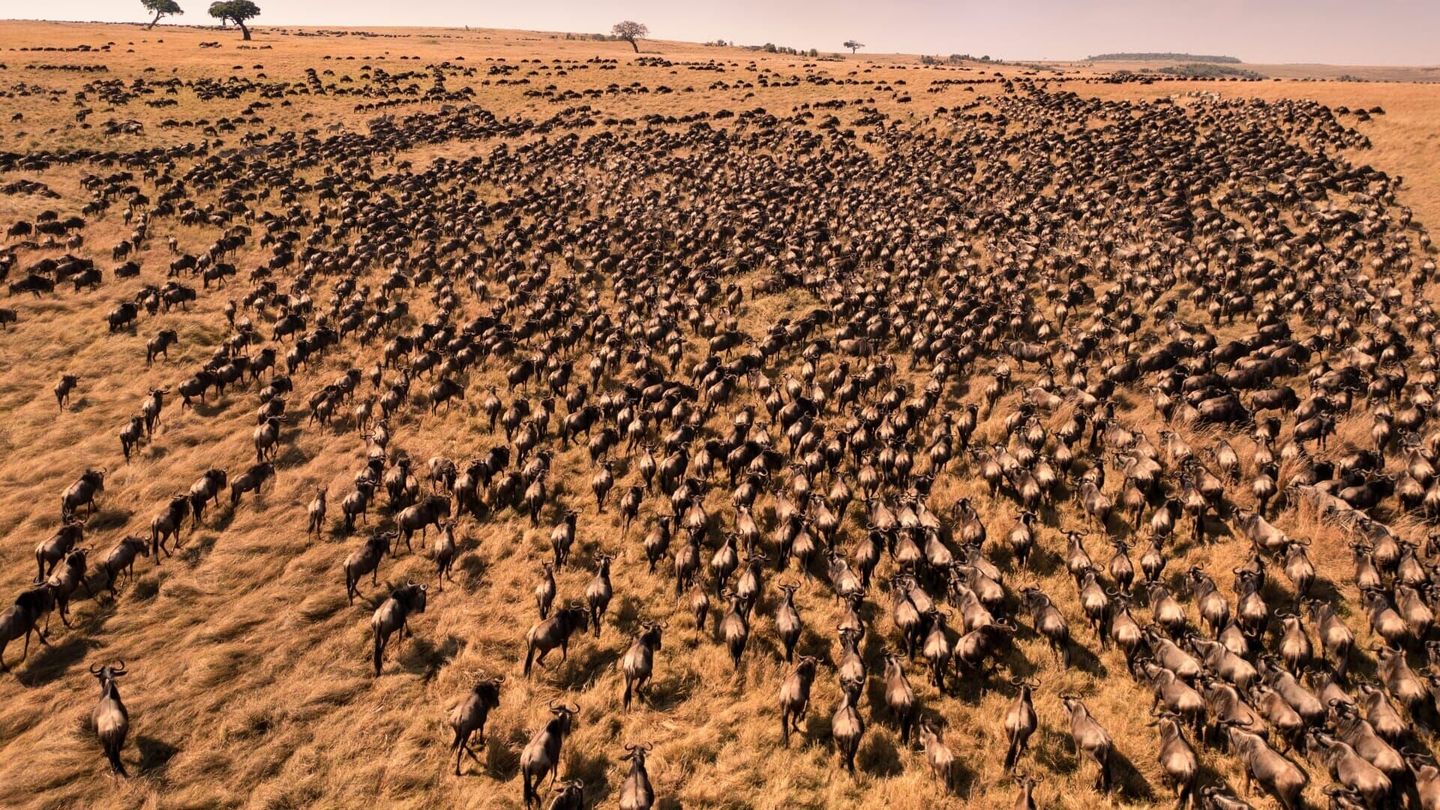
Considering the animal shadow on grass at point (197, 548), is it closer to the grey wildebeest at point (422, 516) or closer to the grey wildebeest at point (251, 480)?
the grey wildebeest at point (251, 480)

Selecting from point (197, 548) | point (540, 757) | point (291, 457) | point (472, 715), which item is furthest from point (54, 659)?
point (540, 757)

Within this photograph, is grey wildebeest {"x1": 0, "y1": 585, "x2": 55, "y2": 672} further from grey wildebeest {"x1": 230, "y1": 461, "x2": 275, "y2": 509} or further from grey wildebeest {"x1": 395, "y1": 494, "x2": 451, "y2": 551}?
grey wildebeest {"x1": 395, "y1": 494, "x2": 451, "y2": 551}

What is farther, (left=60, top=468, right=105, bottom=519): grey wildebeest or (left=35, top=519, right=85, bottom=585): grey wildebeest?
(left=60, top=468, right=105, bottom=519): grey wildebeest

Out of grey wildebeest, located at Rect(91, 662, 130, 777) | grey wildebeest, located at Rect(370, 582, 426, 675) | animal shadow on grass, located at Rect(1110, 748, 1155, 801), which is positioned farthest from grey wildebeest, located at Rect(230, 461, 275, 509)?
animal shadow on grass, located at Rect(1110, 748, 1155, 801)

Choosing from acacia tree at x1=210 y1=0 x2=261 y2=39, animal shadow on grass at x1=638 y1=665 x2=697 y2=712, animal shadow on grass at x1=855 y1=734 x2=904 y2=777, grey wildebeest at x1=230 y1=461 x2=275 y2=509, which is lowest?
animal shadow on grass at x1=638 y1=665 x2=697 y2=712

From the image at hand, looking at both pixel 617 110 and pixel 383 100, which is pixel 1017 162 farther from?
pixel 383 100

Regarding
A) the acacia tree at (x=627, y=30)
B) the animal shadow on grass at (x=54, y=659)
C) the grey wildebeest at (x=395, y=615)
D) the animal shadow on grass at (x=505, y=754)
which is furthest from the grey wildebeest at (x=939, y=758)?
the acacia tree at (x=627, y=30)

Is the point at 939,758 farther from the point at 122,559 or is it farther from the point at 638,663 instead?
the point at 122,559
